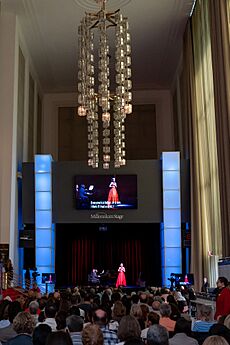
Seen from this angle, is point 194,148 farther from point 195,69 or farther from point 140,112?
point 140,112

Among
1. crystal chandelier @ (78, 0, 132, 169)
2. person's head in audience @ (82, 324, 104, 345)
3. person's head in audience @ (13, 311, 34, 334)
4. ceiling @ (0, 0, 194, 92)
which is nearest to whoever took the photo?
person's head in audience @ (82, 324, 104, 345)

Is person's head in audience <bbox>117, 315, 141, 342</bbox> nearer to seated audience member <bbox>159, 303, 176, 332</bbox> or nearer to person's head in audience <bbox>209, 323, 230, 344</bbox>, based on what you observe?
person's head in audience <bbox>209, 323, 230, 344</bbox>

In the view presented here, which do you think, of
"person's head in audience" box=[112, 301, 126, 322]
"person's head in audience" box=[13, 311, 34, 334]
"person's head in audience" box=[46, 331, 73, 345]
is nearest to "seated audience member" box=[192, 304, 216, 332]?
"person's head in audience" box=[112, 301, 126, 322]

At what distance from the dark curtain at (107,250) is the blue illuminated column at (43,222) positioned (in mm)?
4275

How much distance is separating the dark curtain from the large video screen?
14.2ft

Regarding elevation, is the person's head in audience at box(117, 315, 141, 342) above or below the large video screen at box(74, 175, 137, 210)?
below

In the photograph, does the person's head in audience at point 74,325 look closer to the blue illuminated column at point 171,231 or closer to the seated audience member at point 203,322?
the seated audience member at point 203,322

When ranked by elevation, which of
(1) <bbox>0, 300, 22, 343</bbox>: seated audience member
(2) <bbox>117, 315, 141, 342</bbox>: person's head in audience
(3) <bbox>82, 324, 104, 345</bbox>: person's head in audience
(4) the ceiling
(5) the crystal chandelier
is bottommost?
(1) <bbox>0, 300, 22, 343</bbox>: seated audience member

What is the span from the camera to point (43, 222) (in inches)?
708

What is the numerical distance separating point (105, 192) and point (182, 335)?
1406 cm

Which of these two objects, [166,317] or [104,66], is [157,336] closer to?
[166,317]

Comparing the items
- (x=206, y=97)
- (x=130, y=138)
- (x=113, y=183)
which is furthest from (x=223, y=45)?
(x=130, y=138)

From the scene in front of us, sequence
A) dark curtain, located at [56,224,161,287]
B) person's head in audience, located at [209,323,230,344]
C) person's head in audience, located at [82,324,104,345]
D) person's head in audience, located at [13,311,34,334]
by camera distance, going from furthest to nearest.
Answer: dark curtain, located at [56,224,161,287] < person's head in audience, located at [13,311,34,334] < person's head in audience, located at [209,323,230,344] < person's head in audience, located at [82,324,104,345]

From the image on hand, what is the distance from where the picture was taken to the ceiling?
1722cm
